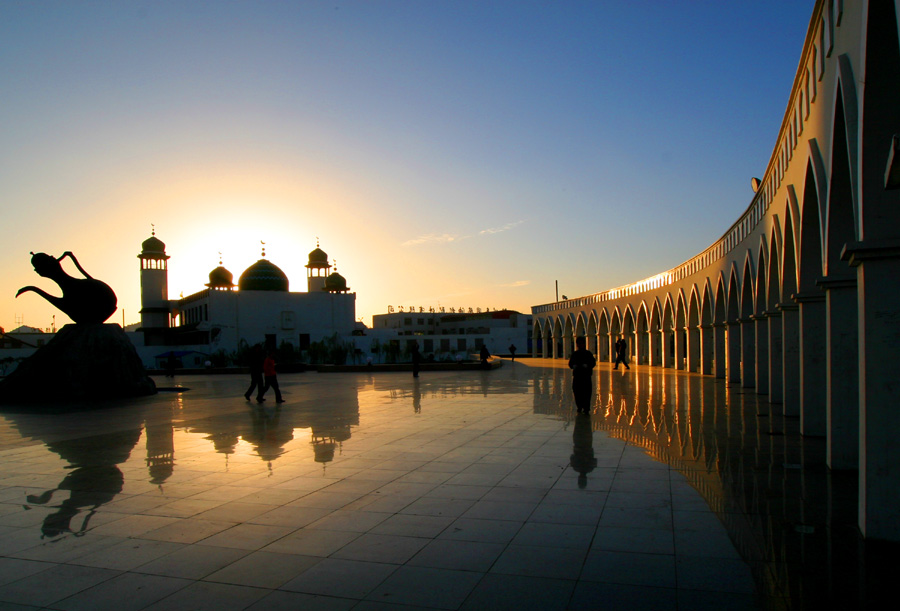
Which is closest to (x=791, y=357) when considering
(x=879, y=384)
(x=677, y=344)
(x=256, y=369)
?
(x=879, y=384)

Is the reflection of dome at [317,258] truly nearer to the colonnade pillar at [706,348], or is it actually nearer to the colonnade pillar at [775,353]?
the colonnade pillar at [706,348]

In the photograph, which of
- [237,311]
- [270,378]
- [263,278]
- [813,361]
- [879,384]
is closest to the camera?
[879,384]

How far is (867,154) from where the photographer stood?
507 centimetres

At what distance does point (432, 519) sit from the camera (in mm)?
5281

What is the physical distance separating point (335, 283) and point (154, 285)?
14239mm

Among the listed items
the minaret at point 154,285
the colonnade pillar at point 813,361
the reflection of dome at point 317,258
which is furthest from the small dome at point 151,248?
the colonnade pillar at point 813,361

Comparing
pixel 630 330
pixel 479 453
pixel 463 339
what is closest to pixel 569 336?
pixel 630 330

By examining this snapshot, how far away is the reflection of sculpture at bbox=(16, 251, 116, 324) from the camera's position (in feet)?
57.4

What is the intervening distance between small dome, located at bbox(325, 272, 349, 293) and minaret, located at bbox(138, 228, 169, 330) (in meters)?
12.9

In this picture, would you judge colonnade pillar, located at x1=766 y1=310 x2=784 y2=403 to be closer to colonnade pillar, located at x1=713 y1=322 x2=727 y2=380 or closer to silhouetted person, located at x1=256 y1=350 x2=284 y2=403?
colonnade pillar, located at x1=713 y1=322 x2=727 y2=380

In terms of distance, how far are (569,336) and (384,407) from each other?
36.5 meters

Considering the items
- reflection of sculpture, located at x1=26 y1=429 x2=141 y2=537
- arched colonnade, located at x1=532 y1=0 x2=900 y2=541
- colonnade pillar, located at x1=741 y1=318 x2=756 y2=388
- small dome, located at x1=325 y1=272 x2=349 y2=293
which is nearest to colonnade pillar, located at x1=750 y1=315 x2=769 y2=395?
arched colonnade, located at x1=532 y1=0 x2=900 y2=541

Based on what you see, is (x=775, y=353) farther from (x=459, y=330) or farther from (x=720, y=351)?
(x=459, y=330)

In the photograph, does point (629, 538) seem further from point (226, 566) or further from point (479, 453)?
point (479, 453)
